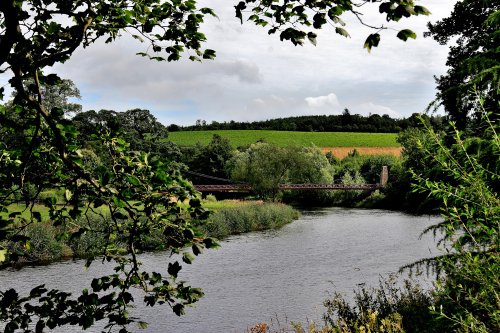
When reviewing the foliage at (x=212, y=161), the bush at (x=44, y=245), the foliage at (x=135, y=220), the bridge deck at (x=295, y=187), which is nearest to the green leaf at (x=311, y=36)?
the foliage at (x=135, y=220)

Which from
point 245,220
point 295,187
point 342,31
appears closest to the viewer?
point 342,31

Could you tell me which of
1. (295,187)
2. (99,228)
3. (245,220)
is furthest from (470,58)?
(295,187)

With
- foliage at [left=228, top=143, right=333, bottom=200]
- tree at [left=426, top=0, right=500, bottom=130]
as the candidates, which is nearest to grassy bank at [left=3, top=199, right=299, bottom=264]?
foliage at [left=228, top=143, right=333, bottom=200]

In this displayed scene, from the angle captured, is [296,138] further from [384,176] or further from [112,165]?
[112,165]

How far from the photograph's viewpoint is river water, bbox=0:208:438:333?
14820mm

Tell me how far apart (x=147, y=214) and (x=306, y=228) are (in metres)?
31.0

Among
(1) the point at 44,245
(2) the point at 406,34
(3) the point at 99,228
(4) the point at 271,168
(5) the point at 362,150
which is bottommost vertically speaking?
(1) the point at 44,245

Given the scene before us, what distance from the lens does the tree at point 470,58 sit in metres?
8.09

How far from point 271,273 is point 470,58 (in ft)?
44.4

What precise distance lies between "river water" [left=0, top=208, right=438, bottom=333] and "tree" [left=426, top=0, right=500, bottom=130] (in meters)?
4.60

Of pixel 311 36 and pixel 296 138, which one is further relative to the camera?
pixel 296 138

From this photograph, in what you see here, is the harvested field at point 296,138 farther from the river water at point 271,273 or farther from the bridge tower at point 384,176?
the river water at point 271,273

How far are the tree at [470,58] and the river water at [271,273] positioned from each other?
4.60 meters

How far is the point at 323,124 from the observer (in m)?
110
